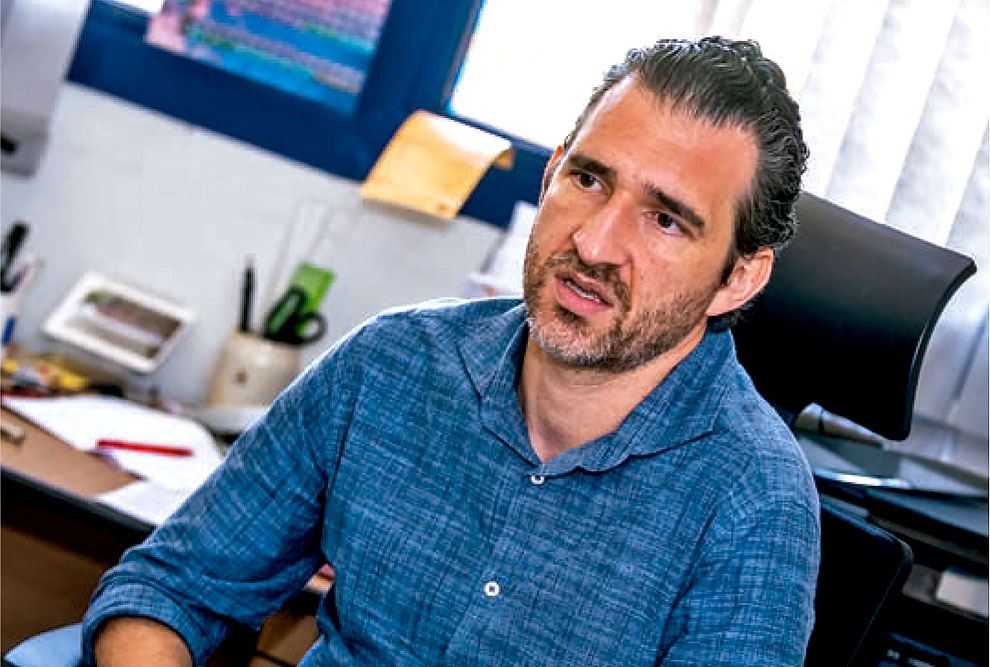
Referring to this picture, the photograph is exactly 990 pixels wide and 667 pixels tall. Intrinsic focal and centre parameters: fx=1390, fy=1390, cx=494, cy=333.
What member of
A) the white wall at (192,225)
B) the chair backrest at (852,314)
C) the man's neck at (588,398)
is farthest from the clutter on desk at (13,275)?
the chair backrest at (852,314)

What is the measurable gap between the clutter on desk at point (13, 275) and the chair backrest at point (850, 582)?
48.0 inches

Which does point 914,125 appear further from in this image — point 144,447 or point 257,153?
point 144,447

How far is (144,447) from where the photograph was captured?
189cm

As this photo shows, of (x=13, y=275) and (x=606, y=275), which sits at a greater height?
(x=606, y=275)

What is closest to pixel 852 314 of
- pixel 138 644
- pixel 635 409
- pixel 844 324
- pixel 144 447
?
pixel 844 324

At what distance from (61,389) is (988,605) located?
4.35 feet

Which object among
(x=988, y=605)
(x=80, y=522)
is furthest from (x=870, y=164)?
(x=80, y=522)

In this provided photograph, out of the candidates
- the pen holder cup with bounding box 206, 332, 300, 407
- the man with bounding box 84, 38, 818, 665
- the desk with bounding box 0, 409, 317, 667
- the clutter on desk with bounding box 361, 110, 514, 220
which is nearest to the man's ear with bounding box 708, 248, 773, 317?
the man with bounding box 84, 38, 818, 665

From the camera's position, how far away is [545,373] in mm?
1397

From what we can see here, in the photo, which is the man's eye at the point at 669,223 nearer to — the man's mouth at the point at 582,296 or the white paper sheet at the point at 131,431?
the man's mouth at the point at 582,296

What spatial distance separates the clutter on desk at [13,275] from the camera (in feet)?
6.64

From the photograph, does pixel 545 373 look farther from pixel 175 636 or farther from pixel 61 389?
pixel 61 389

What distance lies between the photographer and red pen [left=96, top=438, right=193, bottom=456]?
6.09 ft

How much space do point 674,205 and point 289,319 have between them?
104 centimetres
